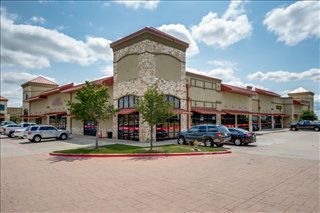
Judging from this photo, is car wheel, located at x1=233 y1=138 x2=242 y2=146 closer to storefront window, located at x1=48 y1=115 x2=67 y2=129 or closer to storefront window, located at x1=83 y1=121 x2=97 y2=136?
storefront window, located at x1=83 y1=121 x2=97 y2=136

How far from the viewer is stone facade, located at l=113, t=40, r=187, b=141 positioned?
2326cm

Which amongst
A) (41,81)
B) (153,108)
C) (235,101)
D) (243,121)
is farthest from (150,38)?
(41,81)

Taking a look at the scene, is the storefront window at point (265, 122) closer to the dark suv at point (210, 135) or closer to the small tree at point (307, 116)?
the small tree at point (307, 116)

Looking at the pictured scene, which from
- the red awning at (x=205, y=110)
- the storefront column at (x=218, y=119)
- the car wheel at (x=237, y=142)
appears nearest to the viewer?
the car wheel at (x=237, y=142)

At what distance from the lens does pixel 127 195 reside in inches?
271

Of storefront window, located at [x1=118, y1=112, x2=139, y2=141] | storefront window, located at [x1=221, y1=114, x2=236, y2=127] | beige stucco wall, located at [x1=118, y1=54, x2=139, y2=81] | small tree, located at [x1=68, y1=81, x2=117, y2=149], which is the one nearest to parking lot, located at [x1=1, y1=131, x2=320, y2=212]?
small tree, located at [x1=68, y1=81, x2=117, y2=149]

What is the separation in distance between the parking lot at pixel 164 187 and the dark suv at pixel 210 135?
260 inches

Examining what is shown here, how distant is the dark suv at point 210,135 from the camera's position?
1841 centimetres

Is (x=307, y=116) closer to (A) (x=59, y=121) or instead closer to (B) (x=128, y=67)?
(B) (x=128, y=67)

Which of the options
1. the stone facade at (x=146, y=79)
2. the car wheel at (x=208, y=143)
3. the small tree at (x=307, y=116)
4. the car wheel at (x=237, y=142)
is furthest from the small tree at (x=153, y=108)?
the small tree at (x=307, y=116)

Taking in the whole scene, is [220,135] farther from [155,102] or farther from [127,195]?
[127,195]

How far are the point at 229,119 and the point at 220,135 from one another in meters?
17.1

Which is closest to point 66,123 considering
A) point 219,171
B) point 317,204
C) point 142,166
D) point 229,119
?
point 229,119

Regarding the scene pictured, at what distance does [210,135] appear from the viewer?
18.6 meters
